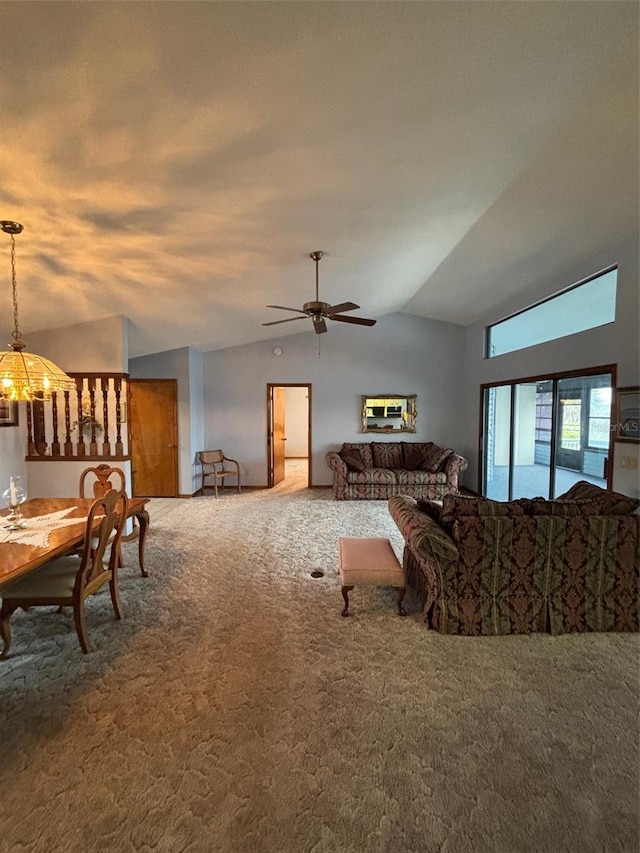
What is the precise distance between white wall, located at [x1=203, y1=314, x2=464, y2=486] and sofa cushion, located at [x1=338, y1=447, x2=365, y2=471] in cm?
50

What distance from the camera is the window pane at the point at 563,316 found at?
12.5 ft

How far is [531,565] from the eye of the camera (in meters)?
2.48

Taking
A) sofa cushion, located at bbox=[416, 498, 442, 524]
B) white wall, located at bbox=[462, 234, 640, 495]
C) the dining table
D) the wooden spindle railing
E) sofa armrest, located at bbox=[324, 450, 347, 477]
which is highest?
white wall, located at bbox=[462, 234, 640, 495]

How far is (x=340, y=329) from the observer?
7.12 metres

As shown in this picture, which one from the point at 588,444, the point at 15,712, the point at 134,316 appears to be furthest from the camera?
the point at 134,316

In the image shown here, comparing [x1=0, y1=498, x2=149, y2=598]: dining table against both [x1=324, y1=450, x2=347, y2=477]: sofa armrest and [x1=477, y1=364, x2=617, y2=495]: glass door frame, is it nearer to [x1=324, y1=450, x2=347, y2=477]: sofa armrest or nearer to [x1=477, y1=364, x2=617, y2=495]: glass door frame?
[x1=324, y1=450, x2=347, y2=477]: sofa armrest

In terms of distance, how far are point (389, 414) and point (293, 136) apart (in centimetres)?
568

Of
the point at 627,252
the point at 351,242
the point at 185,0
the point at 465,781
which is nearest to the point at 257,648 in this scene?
the point at 465,781

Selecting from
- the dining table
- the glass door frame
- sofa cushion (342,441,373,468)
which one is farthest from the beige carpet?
sofa cushion (342,441,373,468)

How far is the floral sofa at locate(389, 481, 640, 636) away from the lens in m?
2.45

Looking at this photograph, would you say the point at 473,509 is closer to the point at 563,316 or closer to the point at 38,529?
the point at 38,529

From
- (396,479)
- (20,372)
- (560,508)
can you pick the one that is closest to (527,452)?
(396,479)

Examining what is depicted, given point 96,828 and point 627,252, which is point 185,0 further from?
point 627,252

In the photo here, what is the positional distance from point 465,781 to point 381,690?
0.56 meters
